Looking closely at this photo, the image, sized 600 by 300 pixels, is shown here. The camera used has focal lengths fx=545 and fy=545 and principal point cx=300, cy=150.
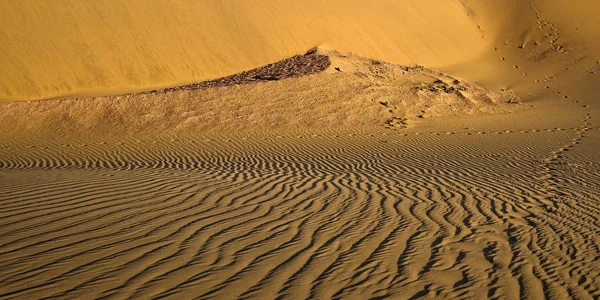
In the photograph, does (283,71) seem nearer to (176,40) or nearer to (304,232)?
(176,40)

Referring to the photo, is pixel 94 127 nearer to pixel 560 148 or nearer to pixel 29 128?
pixel 29 128

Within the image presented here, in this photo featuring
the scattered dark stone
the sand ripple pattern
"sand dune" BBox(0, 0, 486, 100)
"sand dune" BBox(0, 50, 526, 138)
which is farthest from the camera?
"sand dune" BBox(0, 0, 486, 100)

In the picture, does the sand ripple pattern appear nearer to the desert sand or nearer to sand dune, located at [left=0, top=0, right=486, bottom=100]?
the desert sand

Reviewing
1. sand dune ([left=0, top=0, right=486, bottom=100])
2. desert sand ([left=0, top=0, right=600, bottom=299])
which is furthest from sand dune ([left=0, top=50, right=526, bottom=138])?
sand dune ([left=0, top=0, right=486, bottom=100])

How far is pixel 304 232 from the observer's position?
5.10 m

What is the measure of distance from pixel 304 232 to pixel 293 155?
5988 mm

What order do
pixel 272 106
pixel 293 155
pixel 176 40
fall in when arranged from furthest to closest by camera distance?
pixel 176 40, pixel 272 106, pixel 293 155

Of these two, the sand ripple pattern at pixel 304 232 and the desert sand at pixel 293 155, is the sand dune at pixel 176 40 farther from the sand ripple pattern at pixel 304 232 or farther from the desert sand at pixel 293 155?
the sand ripple pattern at pixel 304 232

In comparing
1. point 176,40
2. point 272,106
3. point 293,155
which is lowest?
point 293,155

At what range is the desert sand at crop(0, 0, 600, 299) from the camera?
4.12 meters

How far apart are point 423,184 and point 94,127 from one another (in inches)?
395

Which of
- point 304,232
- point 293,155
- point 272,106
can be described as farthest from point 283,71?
point 304,232

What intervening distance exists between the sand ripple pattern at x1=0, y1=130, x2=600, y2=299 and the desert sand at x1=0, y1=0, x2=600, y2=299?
3cm

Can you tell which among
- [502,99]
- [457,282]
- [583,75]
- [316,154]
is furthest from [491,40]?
[457,282]
